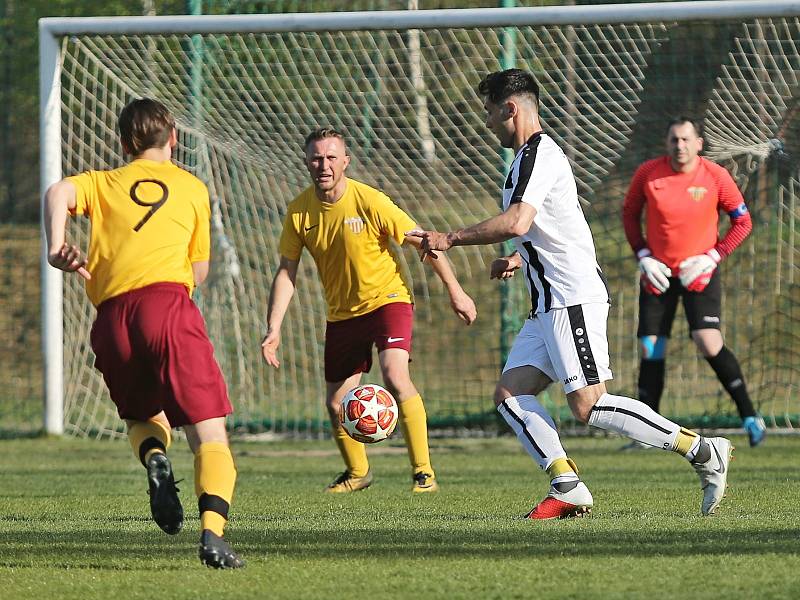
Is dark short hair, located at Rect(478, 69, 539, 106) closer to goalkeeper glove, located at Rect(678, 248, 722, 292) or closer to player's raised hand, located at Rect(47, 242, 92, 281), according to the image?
player's raised hand, located at Rect(47, 242, 92, 281)

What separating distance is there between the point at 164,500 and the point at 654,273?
16.6 ft

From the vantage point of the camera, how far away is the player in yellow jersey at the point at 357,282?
7480mm

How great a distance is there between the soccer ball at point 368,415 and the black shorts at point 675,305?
271 cm

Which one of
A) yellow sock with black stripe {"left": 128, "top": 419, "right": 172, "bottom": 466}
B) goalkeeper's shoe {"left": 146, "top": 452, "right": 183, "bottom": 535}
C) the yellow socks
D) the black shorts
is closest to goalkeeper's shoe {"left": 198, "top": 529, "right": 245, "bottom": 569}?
goalkeeper's shoe {"left": 146, "top": 452, "right": 183, "bottom": 535}

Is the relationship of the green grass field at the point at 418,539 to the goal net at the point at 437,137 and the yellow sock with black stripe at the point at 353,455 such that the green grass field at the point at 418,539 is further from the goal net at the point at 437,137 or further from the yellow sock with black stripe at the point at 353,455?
the goal net at the point at 437,137

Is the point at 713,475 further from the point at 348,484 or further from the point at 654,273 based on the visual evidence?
the point at 654,273

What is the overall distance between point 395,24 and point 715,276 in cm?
294

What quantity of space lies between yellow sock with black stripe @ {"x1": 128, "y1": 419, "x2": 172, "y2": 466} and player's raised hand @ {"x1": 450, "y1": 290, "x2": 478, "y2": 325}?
2053 mm

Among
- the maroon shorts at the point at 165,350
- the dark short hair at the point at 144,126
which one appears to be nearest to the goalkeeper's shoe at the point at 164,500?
the maroon shorts at the point at 165,350

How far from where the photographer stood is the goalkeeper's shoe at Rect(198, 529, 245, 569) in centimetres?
449

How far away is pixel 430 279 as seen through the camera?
15320 millimetres

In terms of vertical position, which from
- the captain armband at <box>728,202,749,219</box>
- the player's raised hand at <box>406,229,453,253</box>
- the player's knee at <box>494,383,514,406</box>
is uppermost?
the captain armband at <box>728,202,749,219</box>

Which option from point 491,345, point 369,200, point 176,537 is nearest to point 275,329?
point 369,200

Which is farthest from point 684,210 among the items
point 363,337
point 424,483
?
point 424,483
